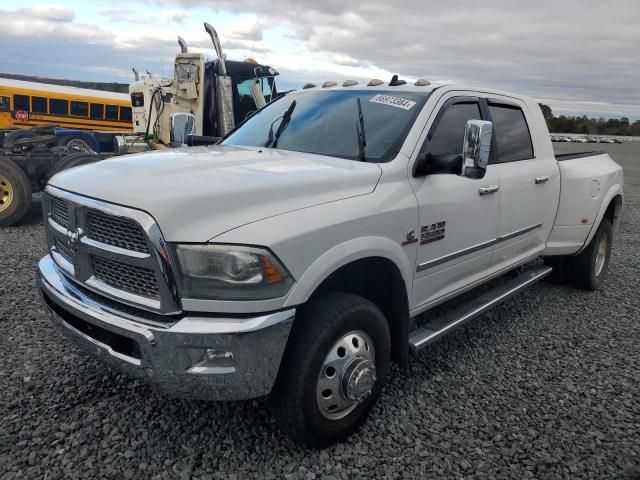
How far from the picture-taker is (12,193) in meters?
7.71

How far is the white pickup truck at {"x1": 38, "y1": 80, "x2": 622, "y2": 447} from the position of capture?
218 cm

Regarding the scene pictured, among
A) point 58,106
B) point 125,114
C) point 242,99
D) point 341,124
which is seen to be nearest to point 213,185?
point 341,124

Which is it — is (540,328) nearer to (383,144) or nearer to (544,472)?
(544,472)

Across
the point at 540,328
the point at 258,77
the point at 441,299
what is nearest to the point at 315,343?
the point at 441,299

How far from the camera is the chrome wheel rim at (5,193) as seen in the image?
769 cm

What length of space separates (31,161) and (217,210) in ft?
23.5

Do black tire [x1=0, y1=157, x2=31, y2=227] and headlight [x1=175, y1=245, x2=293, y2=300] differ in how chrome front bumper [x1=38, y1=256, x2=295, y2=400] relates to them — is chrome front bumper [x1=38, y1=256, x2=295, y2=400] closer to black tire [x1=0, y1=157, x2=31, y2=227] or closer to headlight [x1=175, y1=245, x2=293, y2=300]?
headlight [x1=175, y1=245, x2=293, y2=300]

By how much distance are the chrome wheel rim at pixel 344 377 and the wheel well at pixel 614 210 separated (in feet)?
13.4

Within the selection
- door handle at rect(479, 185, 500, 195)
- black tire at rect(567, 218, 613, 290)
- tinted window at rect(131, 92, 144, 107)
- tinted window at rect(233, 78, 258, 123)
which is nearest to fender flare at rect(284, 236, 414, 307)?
door handle at rect(479, 185, 500, 195)

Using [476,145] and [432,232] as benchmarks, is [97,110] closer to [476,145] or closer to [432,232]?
[432,232]

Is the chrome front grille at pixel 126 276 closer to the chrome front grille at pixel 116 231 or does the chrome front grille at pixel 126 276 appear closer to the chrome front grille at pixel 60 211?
the chrome front grille at pixel 116 231

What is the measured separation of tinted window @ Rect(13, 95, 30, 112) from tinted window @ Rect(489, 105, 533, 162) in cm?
2058

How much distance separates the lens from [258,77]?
11648 mm

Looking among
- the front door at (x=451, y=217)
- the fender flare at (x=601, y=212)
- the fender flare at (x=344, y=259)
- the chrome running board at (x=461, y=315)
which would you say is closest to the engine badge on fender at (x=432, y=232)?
the front door at (x=451, y=217)
